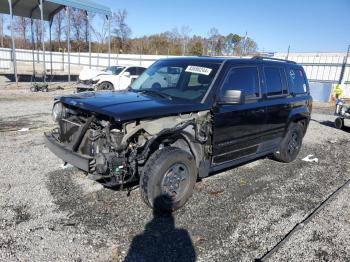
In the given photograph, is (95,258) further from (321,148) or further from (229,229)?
(321,148)

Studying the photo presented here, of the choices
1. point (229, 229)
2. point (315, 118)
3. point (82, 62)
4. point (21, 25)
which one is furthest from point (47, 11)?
point (21, 25)

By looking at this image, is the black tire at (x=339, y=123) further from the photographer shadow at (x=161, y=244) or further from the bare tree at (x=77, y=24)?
the bare tree at (x=77, y=24)

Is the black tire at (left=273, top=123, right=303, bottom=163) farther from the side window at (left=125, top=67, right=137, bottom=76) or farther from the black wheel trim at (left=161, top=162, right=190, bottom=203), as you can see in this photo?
the side window at (left=125, top=67, right=137, bottom=76)

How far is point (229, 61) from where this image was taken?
471 cm

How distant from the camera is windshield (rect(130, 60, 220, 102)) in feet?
14.8

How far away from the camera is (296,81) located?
247 inches

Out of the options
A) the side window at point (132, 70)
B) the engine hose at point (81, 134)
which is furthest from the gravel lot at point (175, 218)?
the side window at point (132, 70)

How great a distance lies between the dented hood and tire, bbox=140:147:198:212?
0.53 metres

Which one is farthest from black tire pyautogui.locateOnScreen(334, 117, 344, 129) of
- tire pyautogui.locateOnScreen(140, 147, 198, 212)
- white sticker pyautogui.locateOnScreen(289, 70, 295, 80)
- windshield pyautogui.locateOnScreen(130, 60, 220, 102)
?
tire pyautogui.locateOnScreen(140, 147, 198, 212)

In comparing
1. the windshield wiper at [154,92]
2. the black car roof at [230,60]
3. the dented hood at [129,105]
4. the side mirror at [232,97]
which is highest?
the black car roof at [230,60]

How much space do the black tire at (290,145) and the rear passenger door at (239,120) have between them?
3.63 ft

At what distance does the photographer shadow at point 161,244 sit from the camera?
10.5 ft

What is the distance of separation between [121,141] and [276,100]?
10.3 feet

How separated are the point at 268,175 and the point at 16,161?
4.63m
